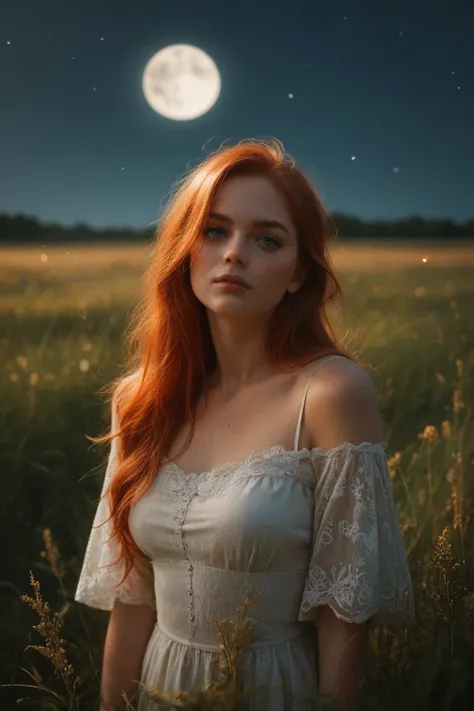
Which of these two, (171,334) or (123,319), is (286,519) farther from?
(123,319)

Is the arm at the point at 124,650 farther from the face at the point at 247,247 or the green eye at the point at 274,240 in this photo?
the green eye at the point at 274,240

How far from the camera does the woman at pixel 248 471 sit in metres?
1.13

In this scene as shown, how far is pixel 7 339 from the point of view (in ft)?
5.81

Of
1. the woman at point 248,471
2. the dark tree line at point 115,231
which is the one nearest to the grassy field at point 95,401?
the dark tree line at point 115,231

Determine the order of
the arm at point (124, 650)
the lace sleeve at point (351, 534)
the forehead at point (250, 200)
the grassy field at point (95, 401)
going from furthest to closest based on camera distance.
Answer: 1. the grassy field at point (95, 401)
2. the arm at point (124, 650)
3. the forehead at point (250, 200)
4. the lace sleeve at point (351, 534)

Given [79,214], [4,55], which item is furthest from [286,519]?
[4,55]

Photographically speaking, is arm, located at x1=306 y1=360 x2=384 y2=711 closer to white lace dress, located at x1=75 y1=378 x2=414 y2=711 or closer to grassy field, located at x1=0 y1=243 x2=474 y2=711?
white lace dress, located at x1=75 y1=378 x2=414 y2=711

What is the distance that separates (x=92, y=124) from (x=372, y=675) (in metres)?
1.23

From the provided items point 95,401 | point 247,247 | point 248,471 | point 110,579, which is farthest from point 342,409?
point 95,401

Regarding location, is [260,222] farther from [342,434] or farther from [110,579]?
[110,579]

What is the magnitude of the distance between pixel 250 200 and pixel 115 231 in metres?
0.63

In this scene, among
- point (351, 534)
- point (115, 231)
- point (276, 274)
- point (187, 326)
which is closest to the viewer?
point (351, 534)

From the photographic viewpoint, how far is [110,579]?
→ 54.7 inches

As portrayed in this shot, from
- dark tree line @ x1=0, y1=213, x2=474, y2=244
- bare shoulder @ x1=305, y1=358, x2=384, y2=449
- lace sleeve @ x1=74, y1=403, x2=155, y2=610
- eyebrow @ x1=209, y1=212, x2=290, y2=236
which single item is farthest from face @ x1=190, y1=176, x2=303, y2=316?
dark tree line @ x1=0, y1=213, x2=474, y2=244
